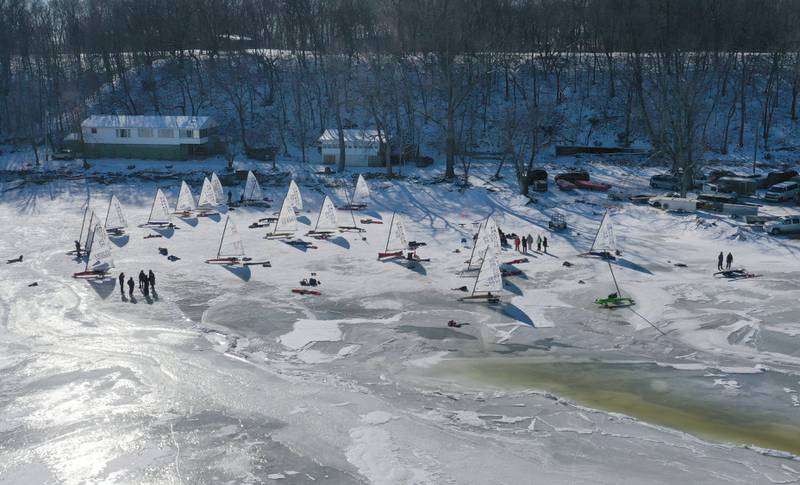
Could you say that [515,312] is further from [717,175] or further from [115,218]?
[717,175]

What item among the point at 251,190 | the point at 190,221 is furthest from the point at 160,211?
the point at 251,190

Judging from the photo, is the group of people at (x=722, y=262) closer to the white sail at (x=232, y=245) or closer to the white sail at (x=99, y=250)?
the white sail at (x=232, y=245)

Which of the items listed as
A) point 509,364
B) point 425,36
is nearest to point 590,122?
point 425,36

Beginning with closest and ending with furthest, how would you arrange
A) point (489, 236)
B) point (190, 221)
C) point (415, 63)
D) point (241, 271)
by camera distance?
point (489, 236) → point (241, 271) → point (190, 221) → point (415, 63)

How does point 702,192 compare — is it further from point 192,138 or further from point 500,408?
point 192,138

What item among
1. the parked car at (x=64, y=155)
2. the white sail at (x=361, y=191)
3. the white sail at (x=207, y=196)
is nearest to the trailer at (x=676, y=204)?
the white sail at (x=361, y=191)

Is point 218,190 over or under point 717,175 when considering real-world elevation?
under
